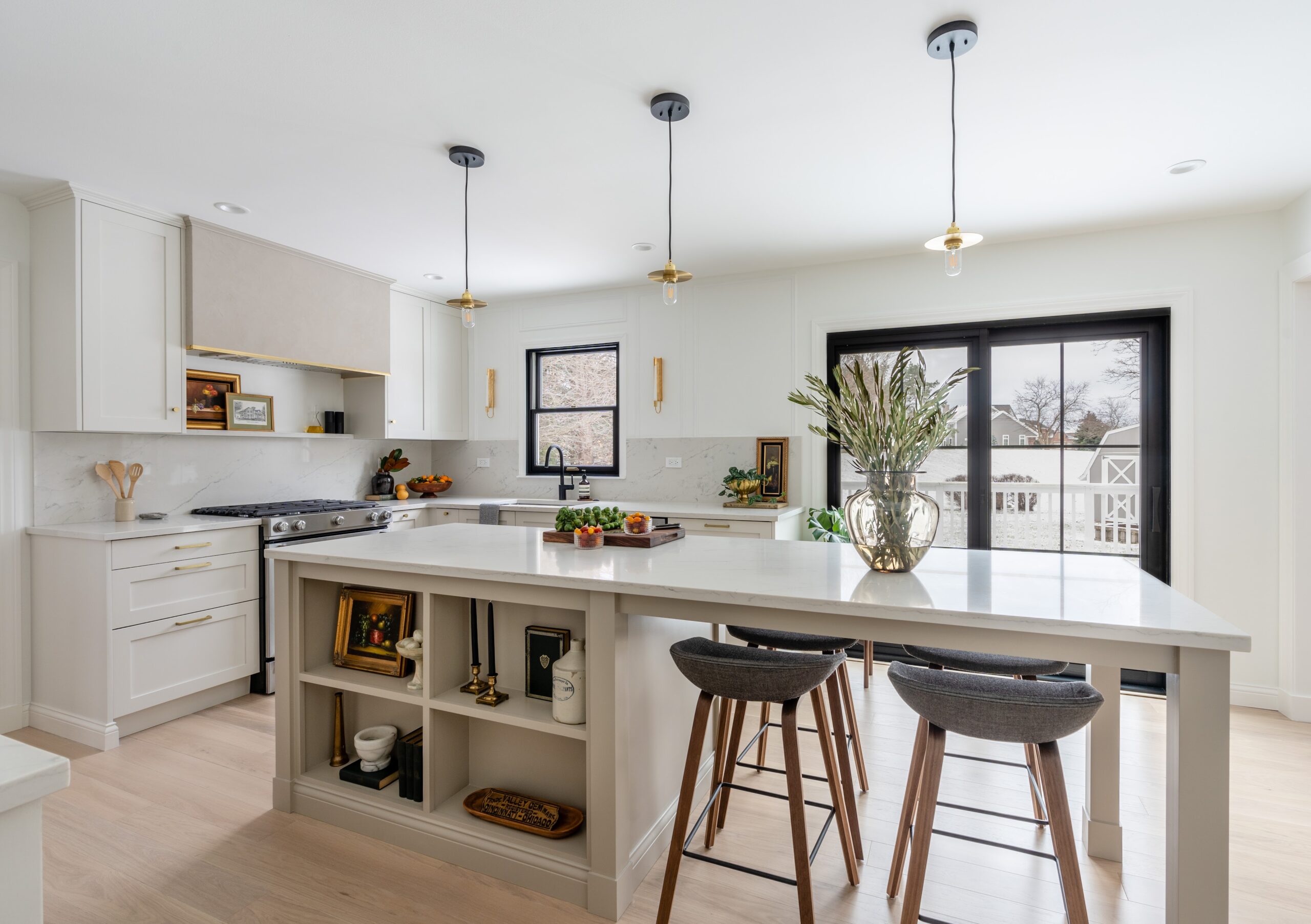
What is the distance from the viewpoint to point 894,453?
6.27 feet

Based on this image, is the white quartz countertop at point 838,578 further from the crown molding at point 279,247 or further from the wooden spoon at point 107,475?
the crown molding at point 279,247

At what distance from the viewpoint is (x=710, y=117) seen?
249 cm

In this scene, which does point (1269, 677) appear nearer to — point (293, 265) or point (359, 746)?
point (359, 746)

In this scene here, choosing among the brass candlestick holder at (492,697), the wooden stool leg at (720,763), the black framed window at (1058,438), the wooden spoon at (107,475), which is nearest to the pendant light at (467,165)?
the brass candlestick holder at (492,697)

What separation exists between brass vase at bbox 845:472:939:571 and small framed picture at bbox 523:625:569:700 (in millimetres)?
982

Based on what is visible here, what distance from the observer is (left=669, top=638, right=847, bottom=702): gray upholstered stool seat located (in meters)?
1.69

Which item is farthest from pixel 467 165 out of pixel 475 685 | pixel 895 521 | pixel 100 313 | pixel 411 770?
pixel 411 770

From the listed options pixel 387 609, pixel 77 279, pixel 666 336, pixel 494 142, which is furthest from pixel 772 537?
pixel 77 279

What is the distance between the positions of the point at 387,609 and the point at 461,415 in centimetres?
338

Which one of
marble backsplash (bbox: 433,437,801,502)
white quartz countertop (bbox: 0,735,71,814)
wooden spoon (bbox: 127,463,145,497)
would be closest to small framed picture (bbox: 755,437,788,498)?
marble backsplash (bbox: 433,437,801,502)

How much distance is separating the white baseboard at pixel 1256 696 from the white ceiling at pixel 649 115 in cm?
245

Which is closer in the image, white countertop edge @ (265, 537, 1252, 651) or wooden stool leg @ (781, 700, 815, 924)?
white countertop edge @ (265, 537, 1252, 651)

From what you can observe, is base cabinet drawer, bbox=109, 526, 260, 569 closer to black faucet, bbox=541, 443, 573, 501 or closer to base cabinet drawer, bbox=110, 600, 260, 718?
base cabinet drawer, bbox=110, 600, 260, 718

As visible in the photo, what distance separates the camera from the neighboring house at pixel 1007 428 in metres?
4.01
